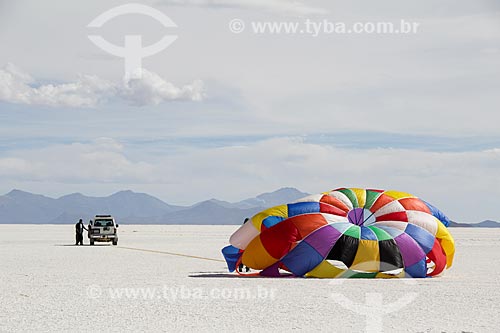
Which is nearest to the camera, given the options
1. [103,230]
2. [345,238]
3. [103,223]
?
[345,238]

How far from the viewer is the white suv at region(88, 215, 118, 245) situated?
52.2m

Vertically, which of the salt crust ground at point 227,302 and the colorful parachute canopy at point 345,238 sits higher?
the colorful parachute canopy at point 345,238

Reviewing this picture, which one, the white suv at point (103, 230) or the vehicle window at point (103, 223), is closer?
the white suv at point (103, 230)

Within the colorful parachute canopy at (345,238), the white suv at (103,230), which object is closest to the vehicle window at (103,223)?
the white suv at (103,230)

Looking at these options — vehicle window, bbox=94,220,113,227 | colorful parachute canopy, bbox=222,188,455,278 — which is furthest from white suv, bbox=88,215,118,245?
colorful parachute canopy, bbox=222,188,455,278

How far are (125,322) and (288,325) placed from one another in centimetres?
289

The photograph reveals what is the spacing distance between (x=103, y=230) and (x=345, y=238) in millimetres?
31644

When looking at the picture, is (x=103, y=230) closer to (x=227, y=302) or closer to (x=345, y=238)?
(x=345, y=238)

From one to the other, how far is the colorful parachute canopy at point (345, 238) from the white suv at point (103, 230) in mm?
27505

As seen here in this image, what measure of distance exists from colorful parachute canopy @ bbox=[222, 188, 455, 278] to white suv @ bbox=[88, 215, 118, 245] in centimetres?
2750

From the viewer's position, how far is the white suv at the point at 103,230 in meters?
52.2

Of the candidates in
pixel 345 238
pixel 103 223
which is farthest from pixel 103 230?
pixel 345 238

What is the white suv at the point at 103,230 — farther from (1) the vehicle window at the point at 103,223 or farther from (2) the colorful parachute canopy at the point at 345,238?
(2) the colorful parachute canopy at the point at 345,238

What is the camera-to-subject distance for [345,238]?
78.3 ft
